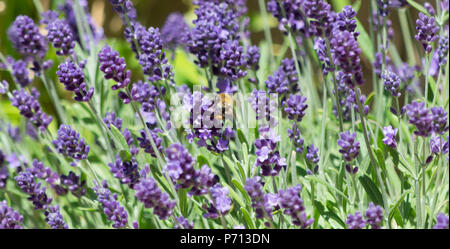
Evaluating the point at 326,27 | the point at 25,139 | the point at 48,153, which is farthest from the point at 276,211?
the point at 25,139

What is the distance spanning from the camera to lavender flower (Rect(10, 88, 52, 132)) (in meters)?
1.56

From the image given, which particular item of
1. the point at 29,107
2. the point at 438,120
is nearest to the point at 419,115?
the point at 438,120

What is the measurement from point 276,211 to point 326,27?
493 millimetres

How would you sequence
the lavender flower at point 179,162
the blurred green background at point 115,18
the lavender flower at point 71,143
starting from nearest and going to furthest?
the lavender flower at point 179,162 → the lavender flower at point 71,143 → the blurred green background at point 115,18

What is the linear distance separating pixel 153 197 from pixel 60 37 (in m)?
0.78

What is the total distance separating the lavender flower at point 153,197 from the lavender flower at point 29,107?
722 millimetres

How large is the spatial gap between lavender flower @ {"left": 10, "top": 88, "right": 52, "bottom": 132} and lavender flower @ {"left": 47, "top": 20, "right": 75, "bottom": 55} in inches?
6.9

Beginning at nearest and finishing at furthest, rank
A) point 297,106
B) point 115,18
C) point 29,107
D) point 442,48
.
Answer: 1. point 297,106
2. point 442,48
3. point 29,107
4. point 115,18

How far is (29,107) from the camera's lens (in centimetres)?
159

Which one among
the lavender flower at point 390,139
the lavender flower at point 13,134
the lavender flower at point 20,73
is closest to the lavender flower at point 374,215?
the lavender flower at point 390,139

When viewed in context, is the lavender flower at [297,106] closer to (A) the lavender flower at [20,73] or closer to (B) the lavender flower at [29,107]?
(B) the lavender flower at [29,107]

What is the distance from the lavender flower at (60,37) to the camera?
5.03 ft

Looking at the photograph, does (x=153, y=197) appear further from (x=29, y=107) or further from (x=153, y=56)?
(x=29, y=107)

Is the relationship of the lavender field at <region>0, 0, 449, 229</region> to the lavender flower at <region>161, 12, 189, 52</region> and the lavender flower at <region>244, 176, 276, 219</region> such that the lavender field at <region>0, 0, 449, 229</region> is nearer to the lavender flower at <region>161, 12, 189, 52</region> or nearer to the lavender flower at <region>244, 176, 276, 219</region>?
the lavender flower at <region>244, 176, 276, 219</region>
